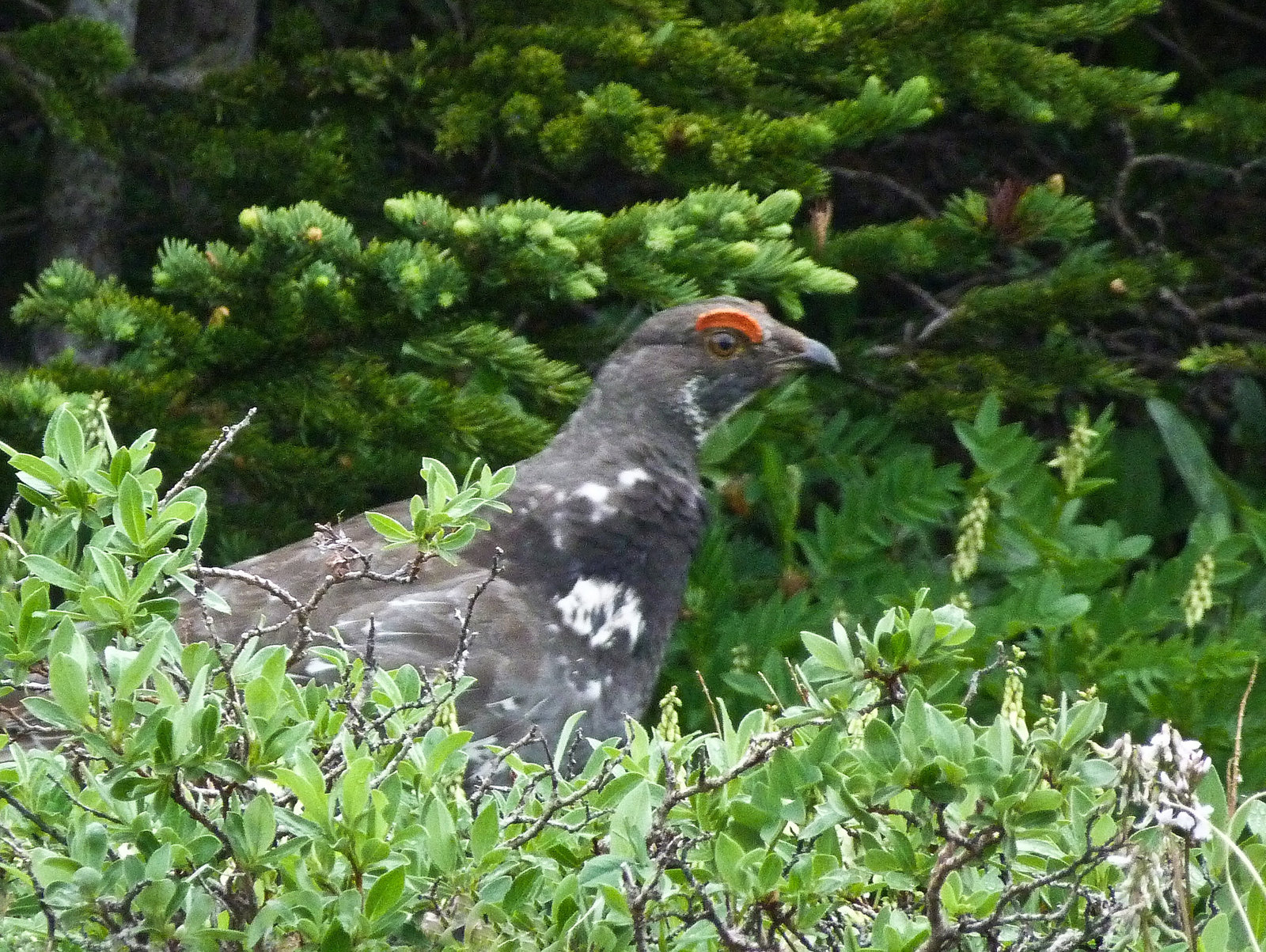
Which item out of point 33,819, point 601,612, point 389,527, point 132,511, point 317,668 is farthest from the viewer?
point 601,612

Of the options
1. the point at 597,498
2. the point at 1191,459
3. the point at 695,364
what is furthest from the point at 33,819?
the point at 1191,459

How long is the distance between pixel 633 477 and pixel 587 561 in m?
0.29

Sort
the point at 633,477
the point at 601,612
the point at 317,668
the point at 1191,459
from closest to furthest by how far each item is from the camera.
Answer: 1. the point at 317,668
2. the point at 601,612
3. the point at 633,477
4. the point at 1191,459

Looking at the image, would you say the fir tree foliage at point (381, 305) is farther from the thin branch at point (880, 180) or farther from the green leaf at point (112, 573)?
the green leaf at point (112, 573)

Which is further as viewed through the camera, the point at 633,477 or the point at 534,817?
the point at 633,477

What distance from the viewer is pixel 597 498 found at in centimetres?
364

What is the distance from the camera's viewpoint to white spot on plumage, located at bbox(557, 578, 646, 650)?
11.3ft

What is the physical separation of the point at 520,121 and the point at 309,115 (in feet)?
2.50

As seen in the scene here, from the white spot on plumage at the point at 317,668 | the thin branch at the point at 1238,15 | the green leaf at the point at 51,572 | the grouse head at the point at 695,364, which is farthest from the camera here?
the thin branch at the point at 1238,15

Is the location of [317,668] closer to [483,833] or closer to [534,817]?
[534,817]

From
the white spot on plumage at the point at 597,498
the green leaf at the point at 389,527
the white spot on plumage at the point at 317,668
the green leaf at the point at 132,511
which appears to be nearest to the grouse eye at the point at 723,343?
the white spot on plumage at the point at 597,498

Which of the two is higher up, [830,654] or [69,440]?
[69,440]

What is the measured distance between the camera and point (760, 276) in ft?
11.9

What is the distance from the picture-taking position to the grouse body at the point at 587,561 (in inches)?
127
